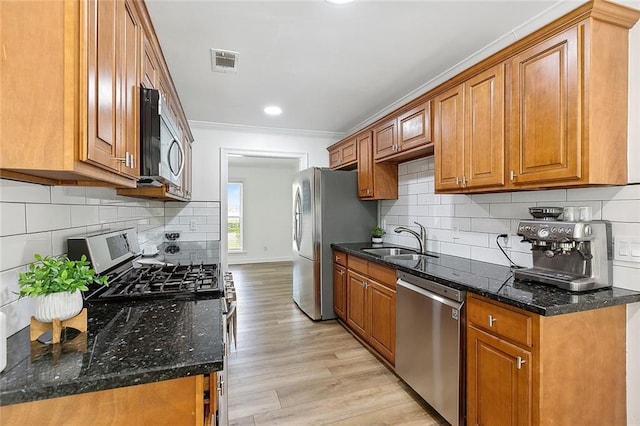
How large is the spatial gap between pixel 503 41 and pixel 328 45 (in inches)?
46.6

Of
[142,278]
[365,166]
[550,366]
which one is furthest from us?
[365,166]

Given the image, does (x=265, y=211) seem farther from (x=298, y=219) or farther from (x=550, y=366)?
(x=550, y=366)

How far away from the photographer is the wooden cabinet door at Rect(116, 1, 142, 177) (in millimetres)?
1188

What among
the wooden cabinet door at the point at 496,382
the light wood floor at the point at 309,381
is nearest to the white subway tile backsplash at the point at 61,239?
the light wood floor at the point at 309,381

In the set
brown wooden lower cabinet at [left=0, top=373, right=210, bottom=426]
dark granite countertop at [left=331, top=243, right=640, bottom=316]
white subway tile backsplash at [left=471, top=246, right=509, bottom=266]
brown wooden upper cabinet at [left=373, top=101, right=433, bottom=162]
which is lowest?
brown wooden lower cabinet at [left=0, top=373, right=210, bottom=426]

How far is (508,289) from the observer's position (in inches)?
64.4

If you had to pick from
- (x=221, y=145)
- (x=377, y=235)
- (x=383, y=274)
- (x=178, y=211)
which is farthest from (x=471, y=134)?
(x=178, y=211)

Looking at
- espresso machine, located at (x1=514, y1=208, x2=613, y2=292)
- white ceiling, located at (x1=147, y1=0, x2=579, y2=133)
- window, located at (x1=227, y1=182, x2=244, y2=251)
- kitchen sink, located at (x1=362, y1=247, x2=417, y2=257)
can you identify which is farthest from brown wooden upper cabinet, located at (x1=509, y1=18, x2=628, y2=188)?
window, located at (x1=227, y1=182, x2=244, y2=251)

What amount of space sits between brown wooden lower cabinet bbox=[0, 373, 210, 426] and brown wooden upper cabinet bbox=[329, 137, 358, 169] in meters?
3.12

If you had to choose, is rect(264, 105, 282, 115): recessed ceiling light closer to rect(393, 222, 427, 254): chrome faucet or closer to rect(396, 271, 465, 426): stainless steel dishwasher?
rect(393, 222, 427, 254): chrome faucet

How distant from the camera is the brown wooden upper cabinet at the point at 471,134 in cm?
190

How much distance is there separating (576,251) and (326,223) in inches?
92.6

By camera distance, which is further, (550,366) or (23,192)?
(550,366)

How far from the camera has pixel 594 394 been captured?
1500 millimetres
